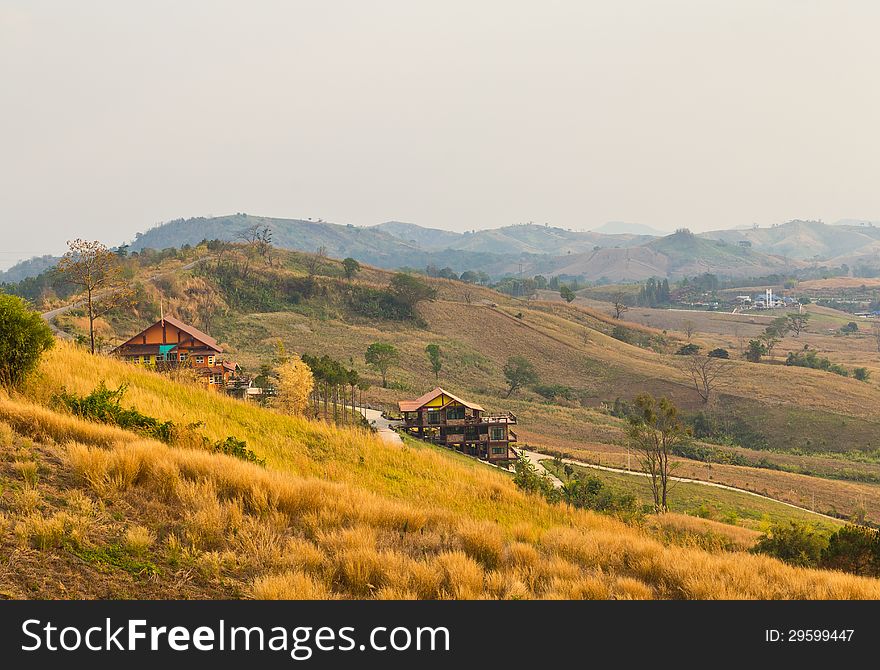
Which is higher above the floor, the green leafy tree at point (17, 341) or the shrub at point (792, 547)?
the green leafy tree at point (17, 341)

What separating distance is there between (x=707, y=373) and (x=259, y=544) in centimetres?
8837

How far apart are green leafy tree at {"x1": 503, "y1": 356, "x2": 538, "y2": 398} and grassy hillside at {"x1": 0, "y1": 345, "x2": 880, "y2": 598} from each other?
68239mm

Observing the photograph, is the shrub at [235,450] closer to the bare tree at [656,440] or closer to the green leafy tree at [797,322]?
the bare tree at [656,440]

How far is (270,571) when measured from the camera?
6508mm

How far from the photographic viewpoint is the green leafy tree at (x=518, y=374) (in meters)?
79.6

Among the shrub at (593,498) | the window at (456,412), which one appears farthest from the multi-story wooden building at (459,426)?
the shrub at (593,498)

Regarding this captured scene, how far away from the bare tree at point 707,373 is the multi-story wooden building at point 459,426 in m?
39.1

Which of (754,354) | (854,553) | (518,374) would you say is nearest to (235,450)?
(854,553)

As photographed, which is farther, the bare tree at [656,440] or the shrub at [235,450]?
the bare tree at [656,440]

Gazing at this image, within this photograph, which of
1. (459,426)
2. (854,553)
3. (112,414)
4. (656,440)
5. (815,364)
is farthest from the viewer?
(815,364)

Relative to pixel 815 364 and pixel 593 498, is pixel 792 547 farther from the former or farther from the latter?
pixel 815 364

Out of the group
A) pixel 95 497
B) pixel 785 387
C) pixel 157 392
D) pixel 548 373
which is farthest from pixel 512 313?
pixel 95 497

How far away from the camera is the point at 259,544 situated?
277 inches
